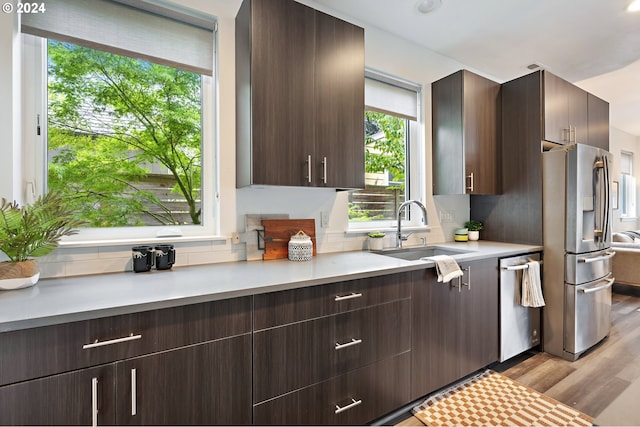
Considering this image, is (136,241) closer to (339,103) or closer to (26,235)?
(26,235)

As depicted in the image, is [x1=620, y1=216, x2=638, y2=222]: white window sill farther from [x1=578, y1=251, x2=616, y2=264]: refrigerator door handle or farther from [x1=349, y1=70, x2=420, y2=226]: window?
[x1=349, y1=70, x2=420, y2=226]: window

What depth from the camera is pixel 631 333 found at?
9.63ft

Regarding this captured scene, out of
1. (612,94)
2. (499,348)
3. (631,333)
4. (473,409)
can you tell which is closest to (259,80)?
(473,409)

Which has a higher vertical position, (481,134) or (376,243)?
(481,134)

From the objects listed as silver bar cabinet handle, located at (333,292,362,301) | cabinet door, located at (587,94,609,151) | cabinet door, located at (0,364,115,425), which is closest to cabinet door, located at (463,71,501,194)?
cabinet door, located at (587,94,609,151)

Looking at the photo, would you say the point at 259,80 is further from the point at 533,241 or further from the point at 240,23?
the point at 533,241

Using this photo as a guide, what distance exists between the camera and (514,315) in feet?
7.83

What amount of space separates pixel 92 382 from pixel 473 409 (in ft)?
6.51

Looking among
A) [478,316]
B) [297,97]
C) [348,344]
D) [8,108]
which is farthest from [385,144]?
[8,108]

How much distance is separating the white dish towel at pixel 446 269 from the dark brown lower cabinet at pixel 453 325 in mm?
45

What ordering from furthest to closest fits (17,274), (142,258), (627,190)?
(627,190)
(142,258)
(17,274)

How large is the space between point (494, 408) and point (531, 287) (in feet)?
3.29

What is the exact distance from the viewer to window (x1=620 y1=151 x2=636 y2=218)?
6.48 m

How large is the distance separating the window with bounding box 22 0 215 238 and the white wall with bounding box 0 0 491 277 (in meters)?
0.10
